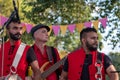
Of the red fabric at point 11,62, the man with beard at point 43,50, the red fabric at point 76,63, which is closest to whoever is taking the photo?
the red fabric at point 76,63

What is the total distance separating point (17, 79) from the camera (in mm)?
4688

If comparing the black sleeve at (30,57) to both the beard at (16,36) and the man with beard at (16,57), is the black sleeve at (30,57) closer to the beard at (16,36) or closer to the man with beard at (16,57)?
the man with beard at (16,57)

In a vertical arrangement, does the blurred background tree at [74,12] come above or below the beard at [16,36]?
below

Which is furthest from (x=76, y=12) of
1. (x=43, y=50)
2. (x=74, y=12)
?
(x=43, y=50)

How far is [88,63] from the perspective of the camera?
4398 mm

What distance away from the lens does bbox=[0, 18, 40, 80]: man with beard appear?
5.00m

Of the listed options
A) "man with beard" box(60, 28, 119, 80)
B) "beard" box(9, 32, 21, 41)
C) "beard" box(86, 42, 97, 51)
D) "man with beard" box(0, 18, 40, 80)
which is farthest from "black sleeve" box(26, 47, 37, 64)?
"beard" box(86, 42, 97, 51)

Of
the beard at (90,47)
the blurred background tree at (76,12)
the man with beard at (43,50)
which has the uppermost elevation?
the beard at (90,47)

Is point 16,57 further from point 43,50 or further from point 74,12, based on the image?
point 74,12

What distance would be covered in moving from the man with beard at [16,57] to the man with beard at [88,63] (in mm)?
640

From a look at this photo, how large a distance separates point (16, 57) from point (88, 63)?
1131 mm

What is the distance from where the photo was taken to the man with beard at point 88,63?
4.29 m

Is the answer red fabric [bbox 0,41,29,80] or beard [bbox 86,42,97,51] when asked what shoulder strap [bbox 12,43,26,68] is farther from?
beard [bbox 86,42,97,51]

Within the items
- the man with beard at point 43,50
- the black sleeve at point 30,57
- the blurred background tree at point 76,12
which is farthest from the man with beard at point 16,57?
the blurred background tree at point 76,12
